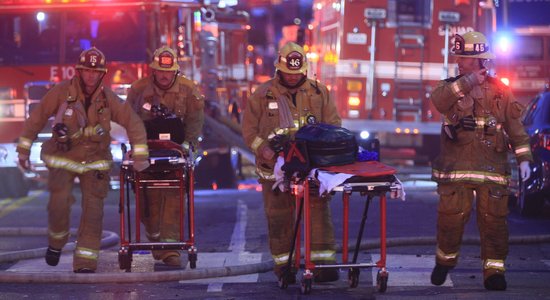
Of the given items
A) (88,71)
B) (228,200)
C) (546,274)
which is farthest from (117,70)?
(546,274)

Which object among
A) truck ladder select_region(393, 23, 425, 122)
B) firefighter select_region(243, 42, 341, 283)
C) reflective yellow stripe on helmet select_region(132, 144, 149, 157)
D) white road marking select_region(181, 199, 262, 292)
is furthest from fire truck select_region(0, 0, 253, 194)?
firefighter select_region(243, 42, 341, 283)

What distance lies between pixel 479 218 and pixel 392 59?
12.7 metres

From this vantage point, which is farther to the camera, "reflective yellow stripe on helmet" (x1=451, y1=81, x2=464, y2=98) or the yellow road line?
the yellow road line

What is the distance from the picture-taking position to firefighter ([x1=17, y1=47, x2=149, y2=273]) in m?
9.41

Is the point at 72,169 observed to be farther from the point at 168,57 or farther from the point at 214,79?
the point at 214,79

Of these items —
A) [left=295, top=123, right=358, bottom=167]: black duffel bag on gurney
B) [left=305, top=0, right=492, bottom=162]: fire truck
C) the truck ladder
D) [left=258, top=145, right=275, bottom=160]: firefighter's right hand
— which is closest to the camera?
[left=295, top=123, right=358, bottom=167]: black duffel bag on gurney

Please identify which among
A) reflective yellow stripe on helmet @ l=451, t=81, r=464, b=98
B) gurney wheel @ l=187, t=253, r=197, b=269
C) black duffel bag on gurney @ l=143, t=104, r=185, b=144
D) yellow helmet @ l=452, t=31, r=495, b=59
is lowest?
gurney wheel @ l=187, t=253, r=197, b=269

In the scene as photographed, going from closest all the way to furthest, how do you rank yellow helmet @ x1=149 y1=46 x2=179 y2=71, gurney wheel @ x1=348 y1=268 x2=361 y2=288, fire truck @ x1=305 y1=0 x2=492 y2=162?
gurney wheel @ x1=348 y1=268 x2=361 y2=288
yellow helmet @ x1=149 y1=46 x2=179 y2=71
fire truck @ x1=305 y1=0 x2=492 y2=162

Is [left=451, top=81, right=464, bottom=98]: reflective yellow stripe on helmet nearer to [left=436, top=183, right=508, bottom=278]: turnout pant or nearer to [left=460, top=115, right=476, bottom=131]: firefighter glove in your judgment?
[left=460, top=115, right=476, bottom=131]: firefighter glove

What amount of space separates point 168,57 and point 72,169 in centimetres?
Answer: 124

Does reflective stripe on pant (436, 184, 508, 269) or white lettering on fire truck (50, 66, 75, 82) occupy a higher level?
white lettering on fire truck (50, 66, 75, 82)

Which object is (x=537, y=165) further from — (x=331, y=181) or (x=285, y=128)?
(x=331, y=181)

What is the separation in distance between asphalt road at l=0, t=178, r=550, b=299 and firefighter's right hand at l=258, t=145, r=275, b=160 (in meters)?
0.90

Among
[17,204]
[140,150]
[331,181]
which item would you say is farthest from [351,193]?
[17,204]
